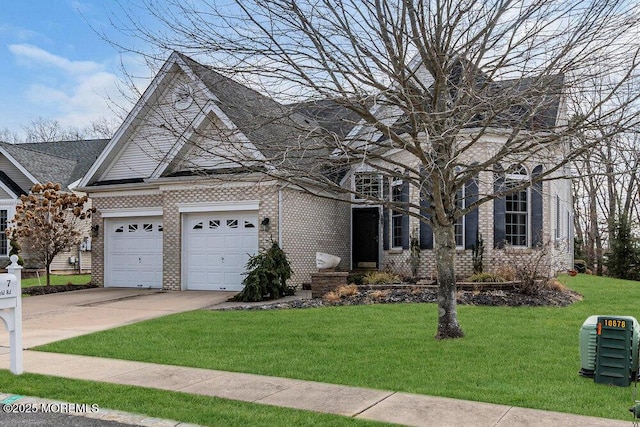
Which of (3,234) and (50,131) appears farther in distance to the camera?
(50,131)

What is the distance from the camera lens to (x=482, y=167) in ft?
27.2

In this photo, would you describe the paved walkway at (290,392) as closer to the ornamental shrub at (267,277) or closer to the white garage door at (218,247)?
the ornamental shrub at (267,277)

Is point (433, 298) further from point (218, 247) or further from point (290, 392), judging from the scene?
point (290, 392)

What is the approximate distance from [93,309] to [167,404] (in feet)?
29.3

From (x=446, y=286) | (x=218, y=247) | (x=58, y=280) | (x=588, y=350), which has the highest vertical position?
Answer: (x=218, y=247)

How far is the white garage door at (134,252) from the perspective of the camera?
19.0 metres

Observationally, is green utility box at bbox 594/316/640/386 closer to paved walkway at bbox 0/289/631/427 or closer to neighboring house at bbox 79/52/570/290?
paved walkway at bbox 0/289/631/427

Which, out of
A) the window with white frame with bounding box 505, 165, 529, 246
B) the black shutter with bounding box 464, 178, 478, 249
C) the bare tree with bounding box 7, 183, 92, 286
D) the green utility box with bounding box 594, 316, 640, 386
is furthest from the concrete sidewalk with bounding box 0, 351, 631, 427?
the bare tree with bounding box 7, 183, 92, 286

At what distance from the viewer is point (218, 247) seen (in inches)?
688

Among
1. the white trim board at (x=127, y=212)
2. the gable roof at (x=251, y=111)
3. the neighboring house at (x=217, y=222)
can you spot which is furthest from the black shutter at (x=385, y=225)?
the white trim board at (x=127, y=212)

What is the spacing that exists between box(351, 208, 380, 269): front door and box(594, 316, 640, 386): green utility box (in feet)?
40.0

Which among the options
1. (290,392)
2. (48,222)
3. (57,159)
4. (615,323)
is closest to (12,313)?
(290,392)

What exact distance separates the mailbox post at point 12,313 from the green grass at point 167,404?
28cm

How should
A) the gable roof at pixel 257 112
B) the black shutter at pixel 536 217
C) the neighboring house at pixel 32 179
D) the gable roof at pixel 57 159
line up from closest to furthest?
1. the gable roof at pixel 257 112
2. the black shutter at pixel 536 217
3. the neighboring house at pixel 32 179
4. the gable roof at pixel 57 159
